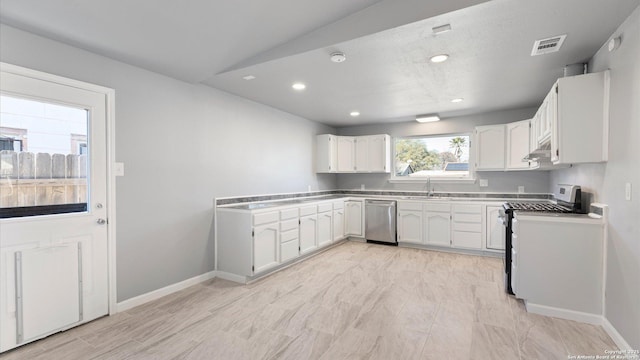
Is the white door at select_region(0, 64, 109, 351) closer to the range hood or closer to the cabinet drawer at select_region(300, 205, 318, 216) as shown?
the cabinet drawer at select_region(300, 205, 318, 216)

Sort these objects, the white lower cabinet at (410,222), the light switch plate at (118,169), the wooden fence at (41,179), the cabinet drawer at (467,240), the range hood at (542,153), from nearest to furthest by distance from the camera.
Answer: the wooden fence at (41,179)
the light switch plate at (118,169)
the range hood at (542,153)
the cabinet drawer at (467,240)
the white lower cabinet at (410,222)

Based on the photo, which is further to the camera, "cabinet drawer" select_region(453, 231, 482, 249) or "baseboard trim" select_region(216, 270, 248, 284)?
"cabinet drawer" select_region(453, 231, 482, 249)

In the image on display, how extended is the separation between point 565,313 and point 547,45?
91.3 inches

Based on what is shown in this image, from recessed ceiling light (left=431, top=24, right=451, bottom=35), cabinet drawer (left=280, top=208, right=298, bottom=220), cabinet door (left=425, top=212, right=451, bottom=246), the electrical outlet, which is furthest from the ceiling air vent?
cabinet drawer (left=280, top=208, right=298, bottom=220)

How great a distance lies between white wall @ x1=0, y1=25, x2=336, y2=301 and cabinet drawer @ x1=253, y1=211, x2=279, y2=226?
24.4 inches

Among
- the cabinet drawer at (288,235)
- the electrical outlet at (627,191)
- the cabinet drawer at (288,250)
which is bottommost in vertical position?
the cabinet drawer at (288,250)

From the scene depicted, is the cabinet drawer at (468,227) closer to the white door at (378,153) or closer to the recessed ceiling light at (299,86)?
the white door at (378,153)

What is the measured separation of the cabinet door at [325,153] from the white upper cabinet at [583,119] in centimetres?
377

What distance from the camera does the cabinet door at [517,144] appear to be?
4.43 meters

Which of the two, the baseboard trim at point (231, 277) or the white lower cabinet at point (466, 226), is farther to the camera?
the white lower cabinet at point (466, 226)

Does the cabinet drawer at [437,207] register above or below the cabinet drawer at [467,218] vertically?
above

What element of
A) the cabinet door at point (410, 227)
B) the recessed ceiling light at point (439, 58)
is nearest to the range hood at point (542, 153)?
the recessed ceiling light at point (439, 58)

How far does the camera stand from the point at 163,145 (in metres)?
3.14

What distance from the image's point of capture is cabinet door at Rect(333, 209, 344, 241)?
524 centimetres
